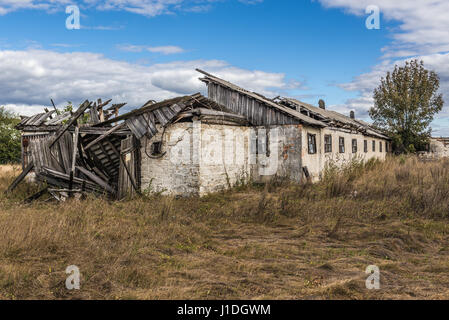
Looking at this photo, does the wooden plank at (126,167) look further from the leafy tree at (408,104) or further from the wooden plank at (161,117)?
the leafy tree at (408,104)

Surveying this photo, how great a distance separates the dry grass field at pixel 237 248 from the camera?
4.75 metres

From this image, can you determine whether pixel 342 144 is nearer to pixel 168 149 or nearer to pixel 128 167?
pixel 168 149

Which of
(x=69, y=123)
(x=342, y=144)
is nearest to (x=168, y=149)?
(x=69, y=123)

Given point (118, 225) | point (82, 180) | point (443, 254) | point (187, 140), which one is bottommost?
point (443, 254)

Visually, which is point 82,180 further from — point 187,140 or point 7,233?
point 7,233

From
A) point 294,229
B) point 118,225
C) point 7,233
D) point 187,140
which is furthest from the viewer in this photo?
point 187,140

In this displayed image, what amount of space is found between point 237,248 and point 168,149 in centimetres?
680

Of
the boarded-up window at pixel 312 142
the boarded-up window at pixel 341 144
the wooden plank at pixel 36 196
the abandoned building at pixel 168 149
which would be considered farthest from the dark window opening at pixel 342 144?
the wooden plank at pixel 36 196

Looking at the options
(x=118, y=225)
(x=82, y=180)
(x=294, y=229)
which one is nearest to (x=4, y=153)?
(x=82, y=180)

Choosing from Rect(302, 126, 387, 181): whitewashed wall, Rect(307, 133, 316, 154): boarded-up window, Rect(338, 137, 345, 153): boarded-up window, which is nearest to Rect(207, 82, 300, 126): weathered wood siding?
Rect(302, 126, 387, 181): whitewashed wall

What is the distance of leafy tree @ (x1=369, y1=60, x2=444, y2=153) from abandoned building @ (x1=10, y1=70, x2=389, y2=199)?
18460 millimetres

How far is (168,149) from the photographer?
12.8 m

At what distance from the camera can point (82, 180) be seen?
11.5 meters
